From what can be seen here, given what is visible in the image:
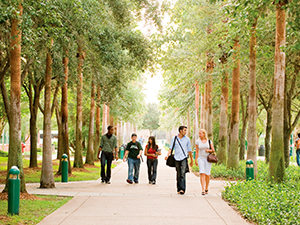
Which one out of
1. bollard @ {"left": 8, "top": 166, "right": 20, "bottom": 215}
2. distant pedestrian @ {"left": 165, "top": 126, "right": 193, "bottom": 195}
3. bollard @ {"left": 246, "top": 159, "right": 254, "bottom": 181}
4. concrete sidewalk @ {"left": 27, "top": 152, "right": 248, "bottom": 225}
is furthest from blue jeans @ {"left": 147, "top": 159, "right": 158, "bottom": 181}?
bollard @ {"left": 8, "top": 166, "right": 20, "bottom": 215}

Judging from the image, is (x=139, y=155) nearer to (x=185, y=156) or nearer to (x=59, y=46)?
(x=185, y=156)

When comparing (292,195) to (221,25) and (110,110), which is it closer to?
(221,25)

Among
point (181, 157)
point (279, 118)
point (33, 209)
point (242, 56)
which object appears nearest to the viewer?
point (33, 209)

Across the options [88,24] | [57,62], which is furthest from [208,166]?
[57,62]

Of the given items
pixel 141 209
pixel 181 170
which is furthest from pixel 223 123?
pixel 141 209

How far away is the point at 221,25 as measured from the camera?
15430mm

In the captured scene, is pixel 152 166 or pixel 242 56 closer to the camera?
pixel 152 166

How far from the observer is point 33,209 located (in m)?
8.02

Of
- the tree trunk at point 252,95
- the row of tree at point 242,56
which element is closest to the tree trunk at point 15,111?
the row of tree at point 242,56

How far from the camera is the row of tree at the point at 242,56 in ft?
35.7

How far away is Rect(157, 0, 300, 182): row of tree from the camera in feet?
35.7

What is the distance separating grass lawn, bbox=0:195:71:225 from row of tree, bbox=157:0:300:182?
5915 mm

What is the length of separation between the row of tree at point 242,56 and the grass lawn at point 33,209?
5915 millimetres

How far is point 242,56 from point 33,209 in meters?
11.3
